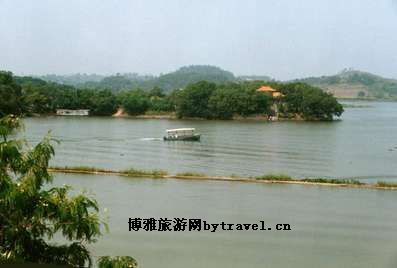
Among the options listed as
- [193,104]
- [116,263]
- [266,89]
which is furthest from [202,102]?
[116,263]

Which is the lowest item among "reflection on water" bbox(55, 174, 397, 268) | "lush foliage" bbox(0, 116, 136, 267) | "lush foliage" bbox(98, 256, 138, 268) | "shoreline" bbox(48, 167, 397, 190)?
"reflection on water" bbox(55, 174, 397, 268)

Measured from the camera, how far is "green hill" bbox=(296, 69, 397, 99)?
127 meters

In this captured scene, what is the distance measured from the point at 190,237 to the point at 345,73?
150 meters

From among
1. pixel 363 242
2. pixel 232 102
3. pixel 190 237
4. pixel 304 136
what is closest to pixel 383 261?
pixel 363 242

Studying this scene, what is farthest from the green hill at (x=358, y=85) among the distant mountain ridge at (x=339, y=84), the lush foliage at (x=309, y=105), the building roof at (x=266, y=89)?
the lush foliage at (x=309, y=105)

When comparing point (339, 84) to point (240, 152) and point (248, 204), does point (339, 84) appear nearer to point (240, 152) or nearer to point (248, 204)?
point (240, 152)

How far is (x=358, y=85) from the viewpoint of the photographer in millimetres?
135250

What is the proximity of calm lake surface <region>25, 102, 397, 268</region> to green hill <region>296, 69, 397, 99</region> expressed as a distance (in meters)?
102

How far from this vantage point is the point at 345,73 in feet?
502


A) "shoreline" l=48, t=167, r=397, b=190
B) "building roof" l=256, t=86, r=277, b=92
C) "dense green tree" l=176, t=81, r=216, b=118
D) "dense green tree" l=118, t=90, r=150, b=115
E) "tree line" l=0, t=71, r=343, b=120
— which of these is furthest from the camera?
"building roof" l=256, t=86, r=277, b=92

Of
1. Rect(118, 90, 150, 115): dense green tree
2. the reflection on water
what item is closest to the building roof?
Rect(118, 90, 150, 115): dense green tree

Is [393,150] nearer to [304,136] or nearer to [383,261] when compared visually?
[304,136]

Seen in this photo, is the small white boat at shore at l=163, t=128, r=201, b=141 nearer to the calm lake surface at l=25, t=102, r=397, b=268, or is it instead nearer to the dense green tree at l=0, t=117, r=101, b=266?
the calm lake surface at l=25, t=102, r=397, b=268

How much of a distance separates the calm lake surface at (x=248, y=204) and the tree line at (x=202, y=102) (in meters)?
22.4
